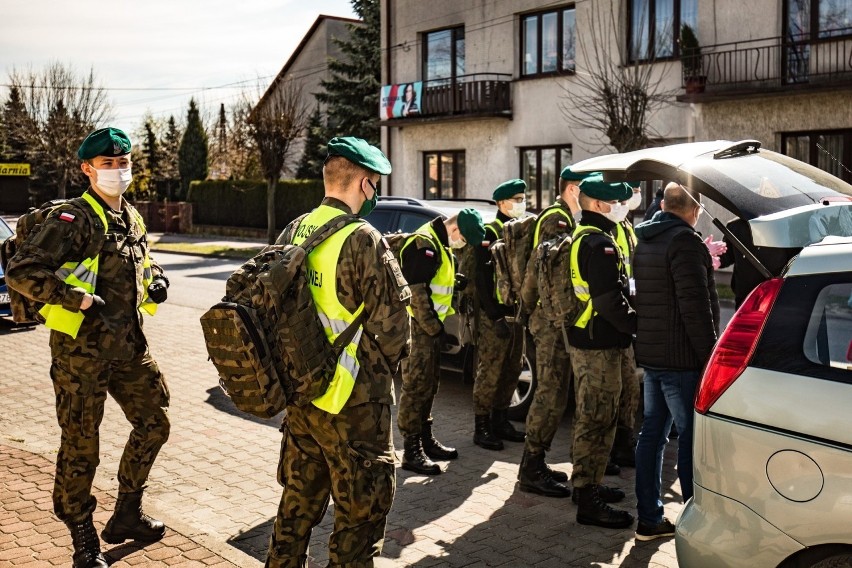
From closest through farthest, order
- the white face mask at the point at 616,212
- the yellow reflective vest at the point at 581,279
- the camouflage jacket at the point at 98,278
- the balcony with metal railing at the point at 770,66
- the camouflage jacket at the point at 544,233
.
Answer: the camouflage jacket at the point at 98,278 < the yellow reflective vest at the point at 581,279 < the white face mask at the point at 616,212 < the camouflage jacket at the point at 544,233 < the balcony with metal railing at the point at 770,66

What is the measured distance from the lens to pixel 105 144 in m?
5.00

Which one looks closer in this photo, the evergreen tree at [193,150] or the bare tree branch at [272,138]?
the bare tree branch at [272,138]

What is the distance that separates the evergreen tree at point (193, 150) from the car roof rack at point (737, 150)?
45.0 m

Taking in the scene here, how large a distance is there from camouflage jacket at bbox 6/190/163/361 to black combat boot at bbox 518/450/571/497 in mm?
2492

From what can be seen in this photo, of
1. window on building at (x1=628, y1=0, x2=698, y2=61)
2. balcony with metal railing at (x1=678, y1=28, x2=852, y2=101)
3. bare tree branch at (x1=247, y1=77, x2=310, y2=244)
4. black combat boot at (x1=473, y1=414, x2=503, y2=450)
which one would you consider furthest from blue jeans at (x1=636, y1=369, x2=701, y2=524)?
bare tree branch at (x1=247, y1=77, x2=310, y2=244)

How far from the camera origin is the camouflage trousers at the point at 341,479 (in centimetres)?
365

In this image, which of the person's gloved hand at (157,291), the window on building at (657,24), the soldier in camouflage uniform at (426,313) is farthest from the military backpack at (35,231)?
the window on building at (657,24)

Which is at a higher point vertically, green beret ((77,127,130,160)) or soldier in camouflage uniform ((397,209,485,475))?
green beret ((77,127,130,160))

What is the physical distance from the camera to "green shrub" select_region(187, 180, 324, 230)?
A: 34719mm

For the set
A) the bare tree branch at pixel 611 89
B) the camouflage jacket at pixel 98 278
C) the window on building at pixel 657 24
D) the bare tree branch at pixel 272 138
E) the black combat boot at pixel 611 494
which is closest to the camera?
the camouflage jacket at pixel 98 278

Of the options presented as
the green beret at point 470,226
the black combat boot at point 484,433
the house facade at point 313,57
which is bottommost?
the black combat boot at point 484,433

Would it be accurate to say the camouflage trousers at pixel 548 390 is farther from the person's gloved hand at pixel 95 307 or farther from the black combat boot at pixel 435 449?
the person's gloved hand at pixel 95 307

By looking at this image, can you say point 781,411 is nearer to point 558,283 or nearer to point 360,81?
point 558,283

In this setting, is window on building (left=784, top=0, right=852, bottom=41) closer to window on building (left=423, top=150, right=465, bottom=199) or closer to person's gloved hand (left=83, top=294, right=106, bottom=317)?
window on building (left=423, top=150, right=465, bottom=199)
